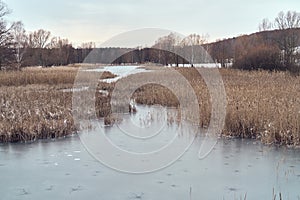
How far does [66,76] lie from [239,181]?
1290 cm

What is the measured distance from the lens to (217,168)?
13.1 feet

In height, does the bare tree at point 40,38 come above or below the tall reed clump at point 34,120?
above

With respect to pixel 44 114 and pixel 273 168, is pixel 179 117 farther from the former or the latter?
pixel 273 168

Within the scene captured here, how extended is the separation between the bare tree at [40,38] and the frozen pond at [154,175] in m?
50.6

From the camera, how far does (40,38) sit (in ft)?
180

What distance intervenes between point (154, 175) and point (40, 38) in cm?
5469

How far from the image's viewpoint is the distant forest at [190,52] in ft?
59.7

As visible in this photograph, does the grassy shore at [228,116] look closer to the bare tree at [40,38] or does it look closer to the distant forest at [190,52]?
the distant forest at [190,52]

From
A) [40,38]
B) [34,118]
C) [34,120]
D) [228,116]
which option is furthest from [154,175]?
[40,38]

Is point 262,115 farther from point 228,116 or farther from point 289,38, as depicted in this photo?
point 289,38

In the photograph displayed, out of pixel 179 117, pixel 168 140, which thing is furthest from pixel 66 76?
pixel 168 140

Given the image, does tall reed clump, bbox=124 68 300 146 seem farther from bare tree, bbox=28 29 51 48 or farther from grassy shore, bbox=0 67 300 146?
bare tree, bbox=28 29 51 48

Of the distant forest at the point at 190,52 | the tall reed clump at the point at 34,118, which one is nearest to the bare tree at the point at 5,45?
the distant forest at the point at 190,52

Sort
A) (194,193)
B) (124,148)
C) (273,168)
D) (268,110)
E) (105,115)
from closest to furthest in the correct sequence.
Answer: (194,193) → (273,168) → (124,148) → (268,110) → (105,115)
